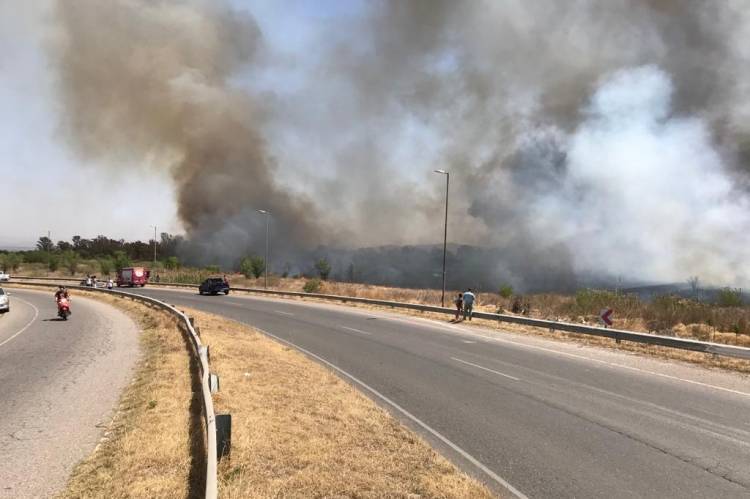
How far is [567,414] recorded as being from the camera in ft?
25.1

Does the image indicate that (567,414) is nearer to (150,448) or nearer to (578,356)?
(150,448)

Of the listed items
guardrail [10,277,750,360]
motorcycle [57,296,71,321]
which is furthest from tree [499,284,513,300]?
motorcycle [57,296,71,321]

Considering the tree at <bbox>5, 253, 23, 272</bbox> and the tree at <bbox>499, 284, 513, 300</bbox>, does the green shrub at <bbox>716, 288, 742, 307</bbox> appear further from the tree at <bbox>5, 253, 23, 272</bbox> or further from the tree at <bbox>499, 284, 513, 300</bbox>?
the tree at <bbox>5, 253, 23, 272</bbox>

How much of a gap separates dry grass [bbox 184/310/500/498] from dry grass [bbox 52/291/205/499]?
1.34 feet

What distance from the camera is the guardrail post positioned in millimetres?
5355

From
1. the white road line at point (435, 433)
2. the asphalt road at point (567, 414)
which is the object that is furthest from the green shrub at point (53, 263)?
the white road line at point (435, 433)

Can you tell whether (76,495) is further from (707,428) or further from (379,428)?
(707,428)

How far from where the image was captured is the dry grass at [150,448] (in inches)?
192

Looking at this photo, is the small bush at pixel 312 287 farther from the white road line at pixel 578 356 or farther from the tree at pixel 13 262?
the tree at pixel 13 262

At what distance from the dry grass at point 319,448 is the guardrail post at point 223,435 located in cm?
11

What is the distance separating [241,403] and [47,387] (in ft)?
13.7

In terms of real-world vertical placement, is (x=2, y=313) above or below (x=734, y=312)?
below

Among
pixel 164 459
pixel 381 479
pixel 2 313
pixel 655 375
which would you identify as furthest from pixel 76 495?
pixel 2 313

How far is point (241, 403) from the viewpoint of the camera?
25.5ft
